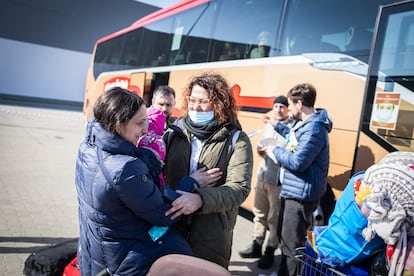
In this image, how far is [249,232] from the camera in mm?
4836

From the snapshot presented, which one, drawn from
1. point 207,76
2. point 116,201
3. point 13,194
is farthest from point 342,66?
point 13,194

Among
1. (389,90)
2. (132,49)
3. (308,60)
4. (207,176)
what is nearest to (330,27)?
(308,60)

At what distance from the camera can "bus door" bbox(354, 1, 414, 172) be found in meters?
3.04

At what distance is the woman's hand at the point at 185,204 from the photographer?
167cm

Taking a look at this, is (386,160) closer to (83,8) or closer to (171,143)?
(171,143)

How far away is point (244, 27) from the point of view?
5.32 meters

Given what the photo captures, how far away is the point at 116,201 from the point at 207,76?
1022mm

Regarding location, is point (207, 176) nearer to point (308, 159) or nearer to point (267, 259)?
point (308, 159)

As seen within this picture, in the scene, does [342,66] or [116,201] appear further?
[342,66]

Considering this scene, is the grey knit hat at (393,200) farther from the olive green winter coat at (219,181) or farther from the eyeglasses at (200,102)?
the eyeglasses at (200,102)

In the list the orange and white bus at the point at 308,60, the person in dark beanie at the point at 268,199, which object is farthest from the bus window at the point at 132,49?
the person in dark beanie at the point at 268,199

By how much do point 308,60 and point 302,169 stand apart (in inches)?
67.5

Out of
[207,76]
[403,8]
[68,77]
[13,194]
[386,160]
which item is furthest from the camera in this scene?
[68,77]

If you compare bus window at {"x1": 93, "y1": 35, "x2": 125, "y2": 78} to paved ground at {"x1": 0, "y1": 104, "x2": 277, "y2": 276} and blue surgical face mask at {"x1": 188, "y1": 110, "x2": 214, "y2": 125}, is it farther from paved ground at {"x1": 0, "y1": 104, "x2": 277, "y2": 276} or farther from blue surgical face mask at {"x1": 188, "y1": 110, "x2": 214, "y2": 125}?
blue surgical face mask at {"x1": 188, "y1": 110, "x2": 214, "y2": 125}
